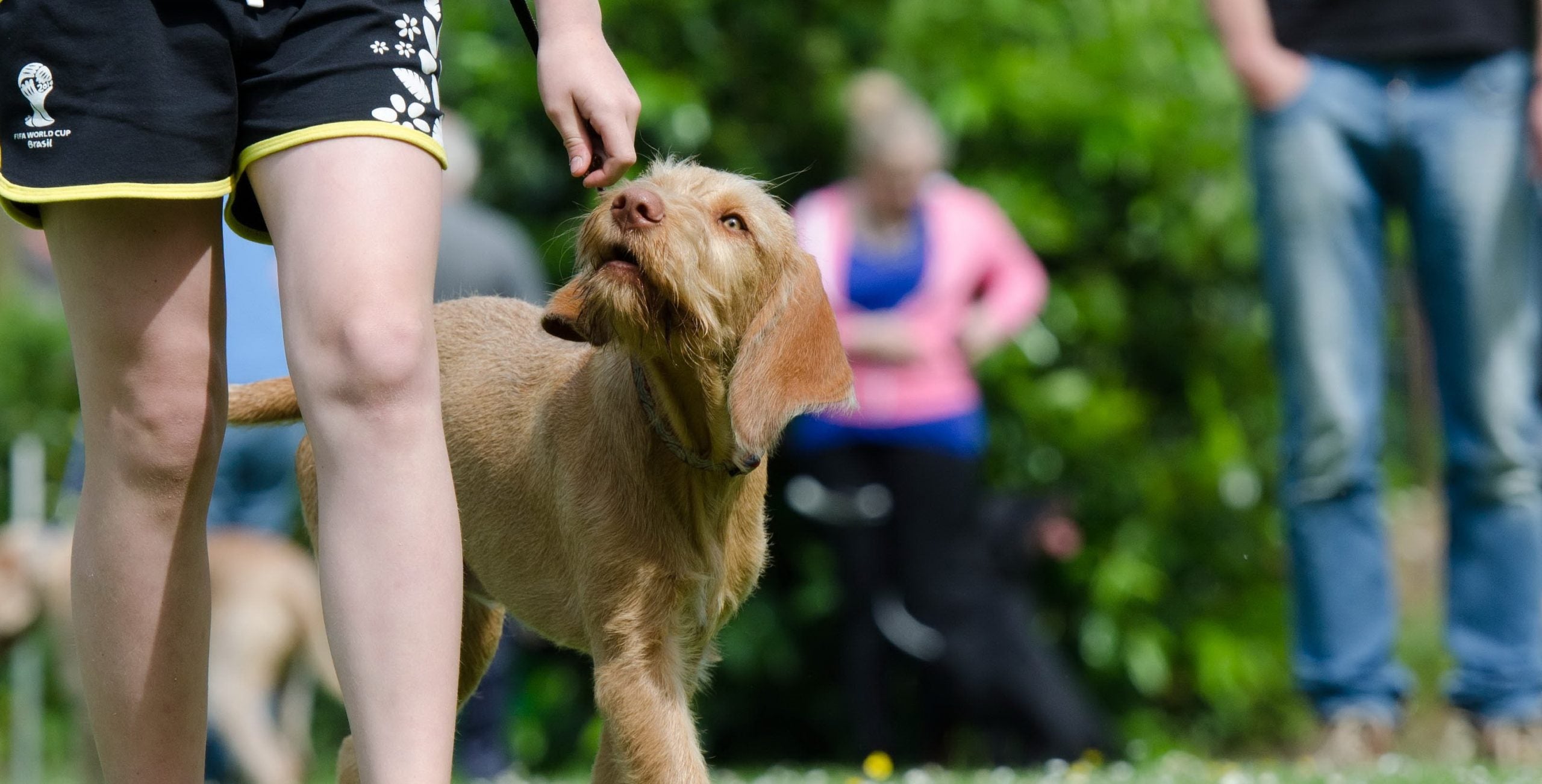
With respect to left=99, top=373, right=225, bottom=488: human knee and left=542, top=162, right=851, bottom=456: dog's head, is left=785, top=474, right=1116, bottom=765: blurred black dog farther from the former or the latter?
left=99, top=373, right=225, bottom=488: human knee

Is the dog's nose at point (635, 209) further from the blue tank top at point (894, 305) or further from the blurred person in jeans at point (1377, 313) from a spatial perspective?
the blue tank top at point (894, 305)

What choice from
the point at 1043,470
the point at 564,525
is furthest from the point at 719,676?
the point at 564,525

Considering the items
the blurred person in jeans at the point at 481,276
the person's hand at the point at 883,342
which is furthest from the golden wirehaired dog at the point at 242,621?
the person's hand at the point at 883,342

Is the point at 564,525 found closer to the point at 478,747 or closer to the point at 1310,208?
the point at 1310,208

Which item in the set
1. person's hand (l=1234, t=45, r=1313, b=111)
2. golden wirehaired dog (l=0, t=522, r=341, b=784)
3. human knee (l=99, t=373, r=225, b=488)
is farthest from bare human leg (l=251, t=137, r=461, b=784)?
golden wirehaired dog (l=0, t=522, r=341, b=784)

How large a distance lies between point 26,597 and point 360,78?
4.52 m

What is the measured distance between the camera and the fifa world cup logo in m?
2.36

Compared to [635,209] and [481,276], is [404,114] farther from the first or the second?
[481,276]

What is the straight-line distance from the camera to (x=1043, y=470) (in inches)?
293

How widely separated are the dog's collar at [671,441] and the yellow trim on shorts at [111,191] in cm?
78

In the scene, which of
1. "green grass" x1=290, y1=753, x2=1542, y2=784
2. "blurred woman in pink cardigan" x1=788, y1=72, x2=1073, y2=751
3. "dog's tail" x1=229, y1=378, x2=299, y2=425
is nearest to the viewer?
"dog's tail" x1=229, y1=378, x2=299, y2=425

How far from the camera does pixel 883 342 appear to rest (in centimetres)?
648

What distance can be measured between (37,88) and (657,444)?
1.16 meters

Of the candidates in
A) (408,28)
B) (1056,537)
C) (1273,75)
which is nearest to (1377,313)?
(1273,75)
